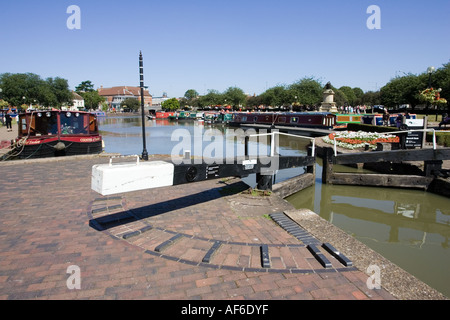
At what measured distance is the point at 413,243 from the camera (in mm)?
6035

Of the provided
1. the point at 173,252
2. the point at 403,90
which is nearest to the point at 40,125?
the point at 173,252

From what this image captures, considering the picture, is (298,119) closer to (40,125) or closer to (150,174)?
(40,125)

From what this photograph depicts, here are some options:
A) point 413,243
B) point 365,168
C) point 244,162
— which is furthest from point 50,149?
point 365,168

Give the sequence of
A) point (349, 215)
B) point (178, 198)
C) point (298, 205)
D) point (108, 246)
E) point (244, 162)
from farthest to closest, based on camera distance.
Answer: point (298, 205) → point (349, 215) → point (178, 198) → point (244, 162) → point (108, 246)

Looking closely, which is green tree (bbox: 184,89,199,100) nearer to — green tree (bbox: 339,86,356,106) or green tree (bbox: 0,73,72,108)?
green tree (bbox: 339,86,356,106)

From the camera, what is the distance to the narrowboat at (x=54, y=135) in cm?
1213

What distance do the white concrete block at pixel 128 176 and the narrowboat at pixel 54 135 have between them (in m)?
9.96

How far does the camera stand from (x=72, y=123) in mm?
13086

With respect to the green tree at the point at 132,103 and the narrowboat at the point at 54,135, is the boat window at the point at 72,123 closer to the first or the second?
the narrowboat at the point at 54,135

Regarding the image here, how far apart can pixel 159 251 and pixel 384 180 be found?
28.8 ft

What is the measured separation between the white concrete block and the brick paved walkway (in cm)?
97

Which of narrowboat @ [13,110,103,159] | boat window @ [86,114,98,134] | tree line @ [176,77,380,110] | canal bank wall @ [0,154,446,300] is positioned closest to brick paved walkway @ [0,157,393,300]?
canal bank wall @ [0,154,446,300]
